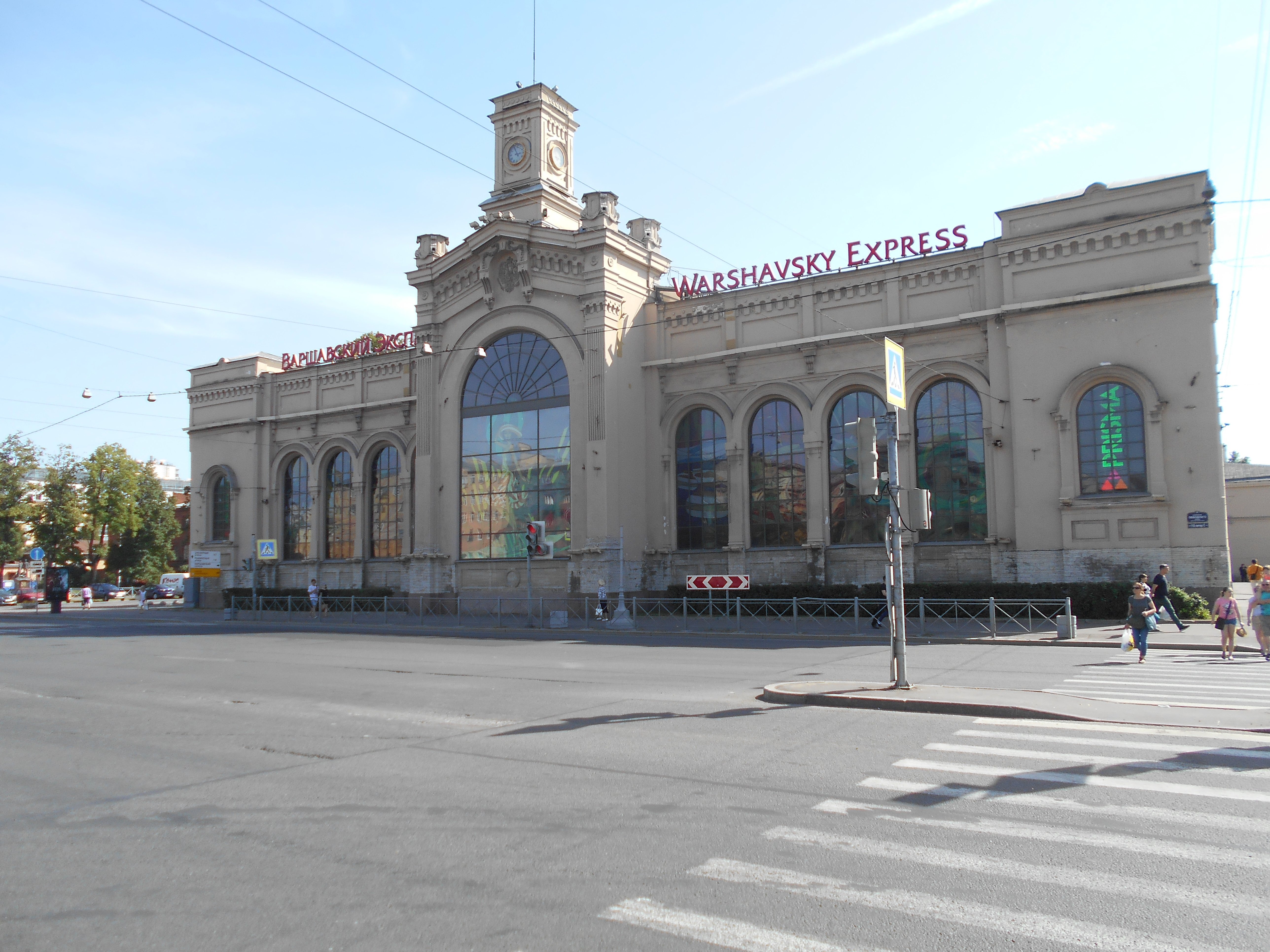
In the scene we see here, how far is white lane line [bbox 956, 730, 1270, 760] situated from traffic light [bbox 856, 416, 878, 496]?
13.0 ft

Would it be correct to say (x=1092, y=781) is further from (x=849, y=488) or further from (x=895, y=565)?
(x=849, y=488)

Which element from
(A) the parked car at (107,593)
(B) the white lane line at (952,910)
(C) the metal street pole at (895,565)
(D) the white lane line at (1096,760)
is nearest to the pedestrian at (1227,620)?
(C) the metal street pole at (895,565)

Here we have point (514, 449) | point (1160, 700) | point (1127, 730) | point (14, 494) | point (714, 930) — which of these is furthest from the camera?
point (14, 494)

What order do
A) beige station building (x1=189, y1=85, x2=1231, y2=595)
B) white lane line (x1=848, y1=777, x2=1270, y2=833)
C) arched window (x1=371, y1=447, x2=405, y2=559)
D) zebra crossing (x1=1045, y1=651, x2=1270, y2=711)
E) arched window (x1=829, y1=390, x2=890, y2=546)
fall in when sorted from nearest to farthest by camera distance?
white lane line (x1=848, y1=777, x2=1270, y2=833) → zebra crossing (x1=1045, y1=651, x2=1270, y2=711) → beige station building (x1=189, y1=85, x2=1231, y2=595) → arched window (x1=829, y1=390, x2=890, y2=546) → arched window (x1=371, y1=447, x2=405, y2=559)

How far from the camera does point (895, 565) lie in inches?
552

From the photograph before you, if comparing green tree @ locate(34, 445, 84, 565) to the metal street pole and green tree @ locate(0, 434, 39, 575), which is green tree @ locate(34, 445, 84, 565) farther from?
the metal street pole

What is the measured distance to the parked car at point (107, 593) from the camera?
2906 inches

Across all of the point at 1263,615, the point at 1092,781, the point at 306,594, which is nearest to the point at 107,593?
the point at 306,594

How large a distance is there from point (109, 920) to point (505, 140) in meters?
39.5

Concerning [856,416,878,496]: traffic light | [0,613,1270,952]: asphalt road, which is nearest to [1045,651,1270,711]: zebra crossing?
[0,613,1270,952]: asphalt road

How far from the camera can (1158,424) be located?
27.1 metres

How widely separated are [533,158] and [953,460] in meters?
22.5

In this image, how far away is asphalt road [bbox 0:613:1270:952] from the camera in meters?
4.87

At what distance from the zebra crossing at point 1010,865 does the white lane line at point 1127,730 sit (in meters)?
1.09
